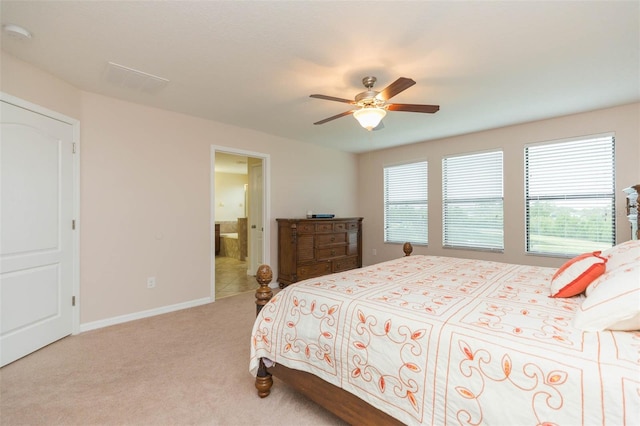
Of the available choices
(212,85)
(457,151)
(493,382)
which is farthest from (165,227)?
(457,151)

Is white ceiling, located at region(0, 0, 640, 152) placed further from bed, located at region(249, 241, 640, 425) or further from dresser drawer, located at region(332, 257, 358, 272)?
dresser drawer, located at region(332, 257, 358, 272)

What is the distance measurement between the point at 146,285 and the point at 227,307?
38.3 inches

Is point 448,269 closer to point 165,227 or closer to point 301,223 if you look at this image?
point 301,223

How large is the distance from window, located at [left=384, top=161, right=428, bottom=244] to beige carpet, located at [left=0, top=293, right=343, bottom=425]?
3.57 m

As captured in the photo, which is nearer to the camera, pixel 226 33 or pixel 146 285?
pixel 226 33

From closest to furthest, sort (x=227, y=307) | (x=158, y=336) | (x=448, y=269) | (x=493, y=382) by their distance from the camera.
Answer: (x=493, y=382), (x=448, y=269), (x=158, y=336), (x=227, y=307)

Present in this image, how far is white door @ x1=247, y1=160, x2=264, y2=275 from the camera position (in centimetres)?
527

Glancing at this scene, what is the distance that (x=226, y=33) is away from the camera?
6.63ft

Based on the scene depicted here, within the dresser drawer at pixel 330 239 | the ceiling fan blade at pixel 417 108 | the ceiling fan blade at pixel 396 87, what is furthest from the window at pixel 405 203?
the ceiling fan blade at pixel 396 87

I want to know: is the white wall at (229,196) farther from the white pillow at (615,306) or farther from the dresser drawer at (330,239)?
the white pillow at (615,306)

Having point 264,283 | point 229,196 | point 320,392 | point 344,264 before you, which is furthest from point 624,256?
point 229,196

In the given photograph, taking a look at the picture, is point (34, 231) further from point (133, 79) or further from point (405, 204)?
point (405, 204)

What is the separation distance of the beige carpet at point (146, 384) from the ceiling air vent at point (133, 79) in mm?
2445

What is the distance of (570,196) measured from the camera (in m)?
3.77
